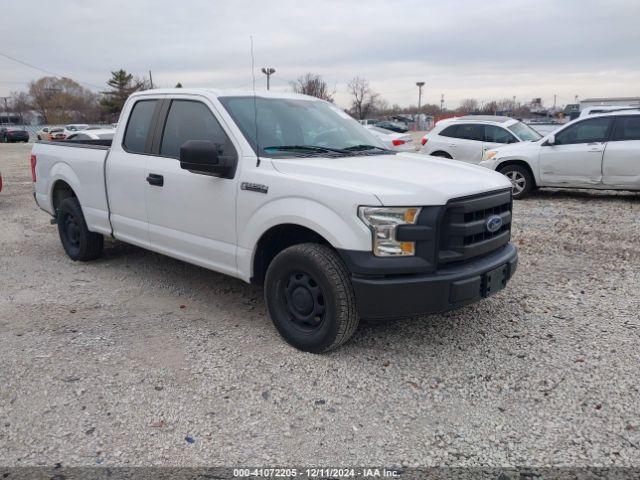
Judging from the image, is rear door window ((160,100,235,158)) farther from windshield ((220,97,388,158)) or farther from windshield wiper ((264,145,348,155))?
windshield wiper ((264,145,348,155))

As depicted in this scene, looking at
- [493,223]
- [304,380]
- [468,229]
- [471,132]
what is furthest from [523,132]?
[304,380]

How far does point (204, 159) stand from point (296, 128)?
0.93 meters

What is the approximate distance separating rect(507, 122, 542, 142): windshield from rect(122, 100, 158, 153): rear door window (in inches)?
Result: 381

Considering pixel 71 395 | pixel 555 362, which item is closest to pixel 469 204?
pixel 555 362

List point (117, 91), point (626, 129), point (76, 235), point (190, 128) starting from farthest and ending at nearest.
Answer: point (117, 91) < point (626, 129) < point (76, 235) < point (190, 128)

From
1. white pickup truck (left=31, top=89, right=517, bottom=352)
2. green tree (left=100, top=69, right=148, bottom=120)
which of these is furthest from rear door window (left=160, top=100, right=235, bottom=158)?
green tree (left=100, top=69, right=148, bottom=120)

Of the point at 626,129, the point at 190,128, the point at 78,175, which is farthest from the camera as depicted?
the point at 626,129

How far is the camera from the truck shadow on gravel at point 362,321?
13.3ft

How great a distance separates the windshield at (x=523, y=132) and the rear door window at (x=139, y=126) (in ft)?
31.7

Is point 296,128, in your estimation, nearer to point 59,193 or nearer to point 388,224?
point 388,224

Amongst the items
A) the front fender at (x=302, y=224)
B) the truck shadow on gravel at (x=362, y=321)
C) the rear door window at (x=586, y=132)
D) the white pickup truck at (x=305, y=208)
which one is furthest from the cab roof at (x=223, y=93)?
the rear door window at (x=586, y=132)

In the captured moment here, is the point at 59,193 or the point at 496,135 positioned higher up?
the point at 496,135

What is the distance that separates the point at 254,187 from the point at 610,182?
8123 mm

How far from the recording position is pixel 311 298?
3748mm
